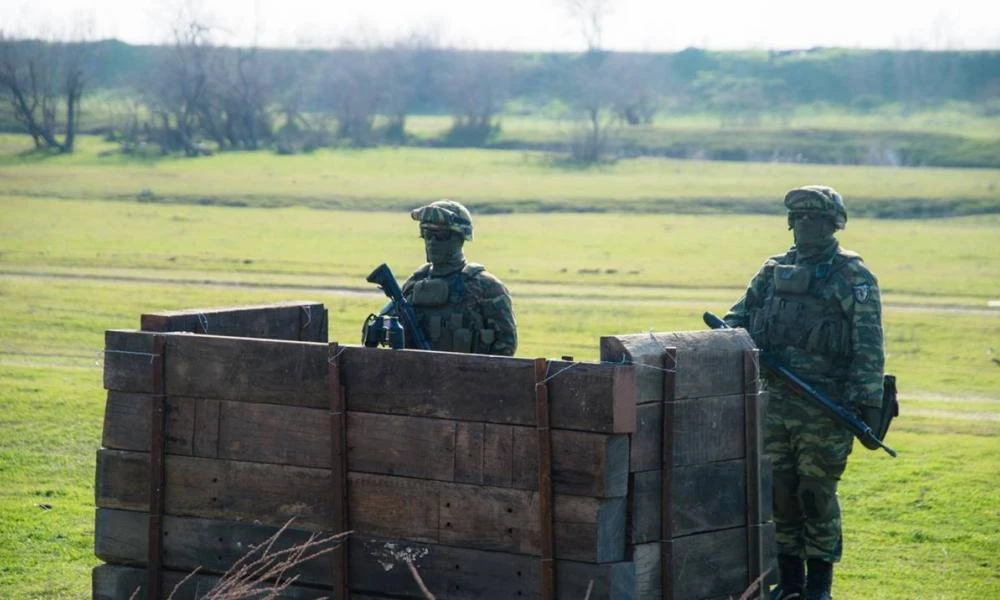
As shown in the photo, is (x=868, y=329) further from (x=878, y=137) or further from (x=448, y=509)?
(x=878, y=137)

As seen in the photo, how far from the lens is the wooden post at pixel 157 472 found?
7543mm

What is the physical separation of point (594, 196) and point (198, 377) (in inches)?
1679

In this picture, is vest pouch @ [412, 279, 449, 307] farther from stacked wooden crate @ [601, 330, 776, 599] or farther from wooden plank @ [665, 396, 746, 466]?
wooden plank @ [665, 396, 746, 466]

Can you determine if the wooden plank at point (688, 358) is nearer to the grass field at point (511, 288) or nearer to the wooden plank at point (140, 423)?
the wooden plank at point (140, 423)

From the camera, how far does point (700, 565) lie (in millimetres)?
7195

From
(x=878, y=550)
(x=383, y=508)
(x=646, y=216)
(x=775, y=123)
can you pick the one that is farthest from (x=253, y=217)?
(x=775, y=123)

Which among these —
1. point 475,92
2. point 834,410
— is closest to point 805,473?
point 834,410

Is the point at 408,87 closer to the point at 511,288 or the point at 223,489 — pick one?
the point at 511,288

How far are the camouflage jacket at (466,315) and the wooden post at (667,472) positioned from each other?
2334 millimetres

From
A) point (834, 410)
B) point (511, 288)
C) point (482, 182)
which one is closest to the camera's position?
point (834, 410)

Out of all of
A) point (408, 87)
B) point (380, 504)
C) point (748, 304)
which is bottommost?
point (380, 504)

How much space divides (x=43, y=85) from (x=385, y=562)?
75.4 m

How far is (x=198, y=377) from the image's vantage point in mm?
7512

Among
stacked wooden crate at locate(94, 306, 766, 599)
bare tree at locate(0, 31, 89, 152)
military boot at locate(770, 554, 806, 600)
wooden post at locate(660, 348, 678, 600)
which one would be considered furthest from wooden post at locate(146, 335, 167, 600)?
bare tree at locate(0, 31, 89, 152)
